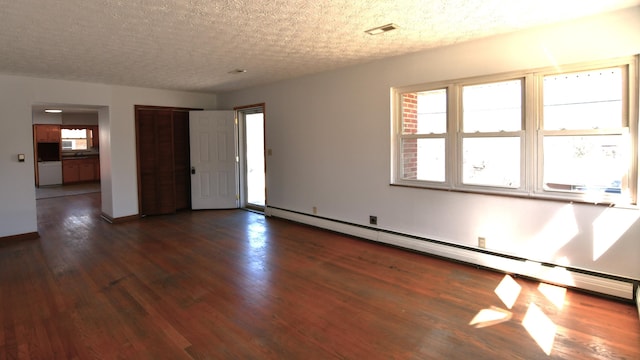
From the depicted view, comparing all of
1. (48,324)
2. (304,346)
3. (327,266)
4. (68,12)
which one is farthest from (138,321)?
(68,12)

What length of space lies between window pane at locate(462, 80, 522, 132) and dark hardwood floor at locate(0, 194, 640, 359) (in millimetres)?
1541

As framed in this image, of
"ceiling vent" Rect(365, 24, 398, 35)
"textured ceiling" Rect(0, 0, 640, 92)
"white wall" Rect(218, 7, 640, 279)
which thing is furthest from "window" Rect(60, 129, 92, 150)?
"ceiling vent" Rect(365, 24, 398, 35)

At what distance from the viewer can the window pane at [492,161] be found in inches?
148

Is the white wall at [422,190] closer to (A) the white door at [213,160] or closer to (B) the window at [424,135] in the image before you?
(B) the window at [424,135]

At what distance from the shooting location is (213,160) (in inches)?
294

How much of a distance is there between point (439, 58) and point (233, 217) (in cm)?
445

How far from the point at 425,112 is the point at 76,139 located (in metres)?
13.6

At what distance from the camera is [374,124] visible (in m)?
4.88

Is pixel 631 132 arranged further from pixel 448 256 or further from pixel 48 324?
pixel 48 324

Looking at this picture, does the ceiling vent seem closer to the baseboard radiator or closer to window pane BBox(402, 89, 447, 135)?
window pane BBox(402, 89, 447, 135)

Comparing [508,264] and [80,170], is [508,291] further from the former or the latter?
[80,170]

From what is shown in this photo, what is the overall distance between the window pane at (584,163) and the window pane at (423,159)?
1107 millimetres

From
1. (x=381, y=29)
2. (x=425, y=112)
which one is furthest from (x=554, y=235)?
(x=381, y=29)

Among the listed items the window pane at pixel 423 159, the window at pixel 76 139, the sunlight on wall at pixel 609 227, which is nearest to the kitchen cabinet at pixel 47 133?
the window at pixel 76 139
